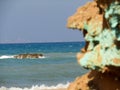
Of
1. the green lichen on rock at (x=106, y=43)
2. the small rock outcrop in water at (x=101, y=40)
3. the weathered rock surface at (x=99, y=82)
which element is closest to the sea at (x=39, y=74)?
the weathered rock surface at (x=99, y=82)

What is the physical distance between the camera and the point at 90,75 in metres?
6.43

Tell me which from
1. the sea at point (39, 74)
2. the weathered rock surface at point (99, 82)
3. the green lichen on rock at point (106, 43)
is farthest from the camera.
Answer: the sea at point (39, 74)

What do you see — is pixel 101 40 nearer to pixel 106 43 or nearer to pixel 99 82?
pixel 106 43

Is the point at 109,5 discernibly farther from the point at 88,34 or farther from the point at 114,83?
the point at 114,83

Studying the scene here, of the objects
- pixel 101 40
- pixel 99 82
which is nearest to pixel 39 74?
pixel 99 82

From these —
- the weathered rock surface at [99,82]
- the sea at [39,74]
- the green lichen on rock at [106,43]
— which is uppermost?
the green lichen on rock at [106,43]

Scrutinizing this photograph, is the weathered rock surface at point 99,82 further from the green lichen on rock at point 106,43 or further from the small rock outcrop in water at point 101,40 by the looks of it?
the green lichen on rock at point 106,43

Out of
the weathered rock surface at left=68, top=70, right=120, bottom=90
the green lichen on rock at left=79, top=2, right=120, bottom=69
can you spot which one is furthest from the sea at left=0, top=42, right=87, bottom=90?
the green lichen on rock at left=79, top=2, right=120, bottom=69

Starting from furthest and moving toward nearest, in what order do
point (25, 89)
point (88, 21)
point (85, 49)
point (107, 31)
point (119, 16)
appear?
point (25, 89), point (85, 49), point (88, 21), point (107, 31), point (119, 16)

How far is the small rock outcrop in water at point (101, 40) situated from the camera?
16.8 feet

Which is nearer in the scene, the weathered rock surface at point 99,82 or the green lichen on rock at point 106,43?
the green lichen on rock at point 106,43

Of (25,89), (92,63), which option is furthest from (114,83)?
(25,89)

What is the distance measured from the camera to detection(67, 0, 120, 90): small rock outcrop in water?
513 cm

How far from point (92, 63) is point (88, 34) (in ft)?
1.31
